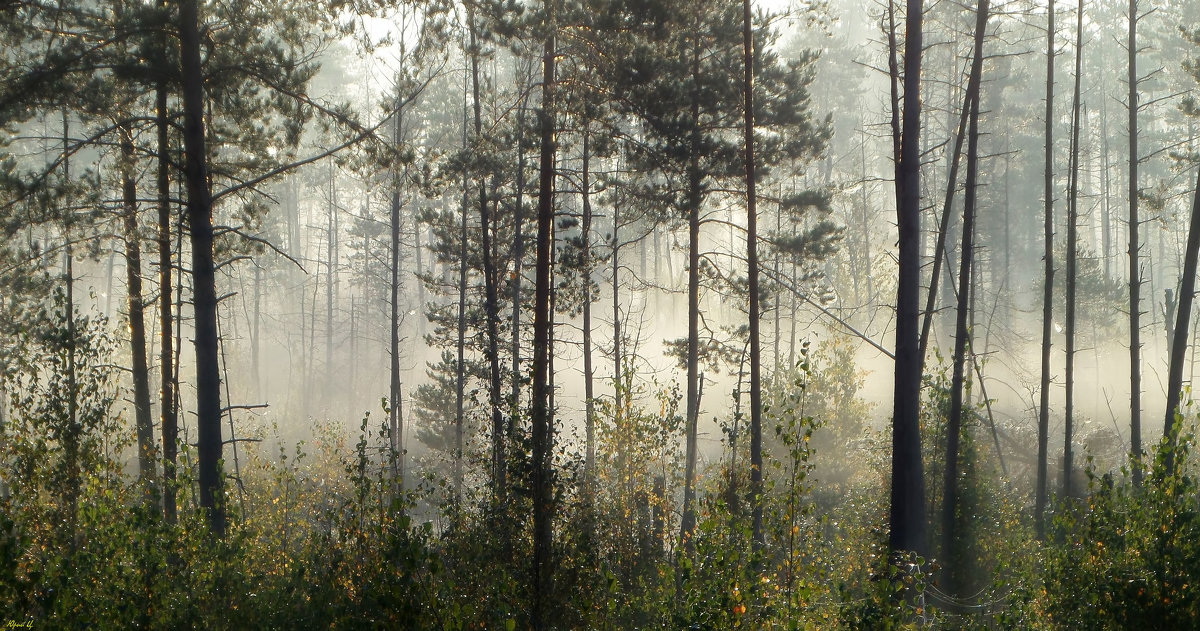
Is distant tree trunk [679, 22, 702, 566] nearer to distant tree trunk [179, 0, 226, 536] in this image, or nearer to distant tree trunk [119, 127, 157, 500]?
distant tree trunk [179, 0, 226, 536]

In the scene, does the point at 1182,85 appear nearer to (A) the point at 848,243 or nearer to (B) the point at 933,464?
(A) the point at 848,243

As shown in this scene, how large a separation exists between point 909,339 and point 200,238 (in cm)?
837

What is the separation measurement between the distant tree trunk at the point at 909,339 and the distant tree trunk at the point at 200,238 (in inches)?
310

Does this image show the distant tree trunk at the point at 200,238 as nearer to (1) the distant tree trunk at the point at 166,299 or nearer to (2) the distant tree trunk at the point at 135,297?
(2) the distant tree trunk at the point at 135,297

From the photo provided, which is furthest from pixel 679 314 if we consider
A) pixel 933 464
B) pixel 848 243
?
pixel 933 464

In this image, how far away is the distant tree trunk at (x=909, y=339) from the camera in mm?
9938

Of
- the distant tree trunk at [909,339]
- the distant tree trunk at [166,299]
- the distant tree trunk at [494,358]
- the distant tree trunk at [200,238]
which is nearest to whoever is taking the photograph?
the distant tree trunk at [494,358]

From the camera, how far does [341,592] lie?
6719 millimetres

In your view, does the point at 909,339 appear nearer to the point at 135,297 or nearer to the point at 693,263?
the point at 693,263

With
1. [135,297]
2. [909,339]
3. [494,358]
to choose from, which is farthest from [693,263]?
[135,297]

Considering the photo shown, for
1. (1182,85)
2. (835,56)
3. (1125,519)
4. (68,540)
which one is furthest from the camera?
(835,56)

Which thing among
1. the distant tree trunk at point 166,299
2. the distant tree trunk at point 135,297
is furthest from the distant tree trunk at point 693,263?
the distant tree trunk at point 135,297

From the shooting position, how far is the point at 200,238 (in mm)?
9672

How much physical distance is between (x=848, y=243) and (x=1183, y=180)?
82.5ft
